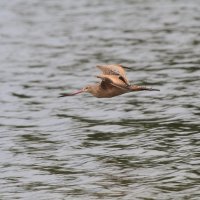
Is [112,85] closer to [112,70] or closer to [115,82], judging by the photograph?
[115,82]

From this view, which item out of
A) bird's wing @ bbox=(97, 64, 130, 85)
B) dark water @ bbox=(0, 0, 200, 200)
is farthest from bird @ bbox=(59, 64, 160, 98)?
dark water @ bbox=(0, 0, 200, 200)

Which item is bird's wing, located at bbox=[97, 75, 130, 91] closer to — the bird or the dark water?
the bird

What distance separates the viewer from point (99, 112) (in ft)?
57.8

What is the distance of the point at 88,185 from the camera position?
41.1 ft

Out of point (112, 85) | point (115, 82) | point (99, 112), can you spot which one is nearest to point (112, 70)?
point (112, 85)

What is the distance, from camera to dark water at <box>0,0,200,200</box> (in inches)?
501

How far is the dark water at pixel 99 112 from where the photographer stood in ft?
41.8

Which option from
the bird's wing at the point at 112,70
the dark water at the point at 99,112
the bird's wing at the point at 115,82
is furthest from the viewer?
the bird's wing at the point at 112,70

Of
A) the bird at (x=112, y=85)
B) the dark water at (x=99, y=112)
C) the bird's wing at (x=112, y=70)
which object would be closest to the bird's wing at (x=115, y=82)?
the bird at (x=112, y=85)

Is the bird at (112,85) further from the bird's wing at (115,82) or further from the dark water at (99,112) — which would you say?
the dark water at (99,112)

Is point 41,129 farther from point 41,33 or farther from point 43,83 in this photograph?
point 41,33

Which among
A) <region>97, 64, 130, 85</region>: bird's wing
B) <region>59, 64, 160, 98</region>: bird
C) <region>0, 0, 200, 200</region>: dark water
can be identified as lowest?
<region>0, 0, 200, 200</region>: dark water

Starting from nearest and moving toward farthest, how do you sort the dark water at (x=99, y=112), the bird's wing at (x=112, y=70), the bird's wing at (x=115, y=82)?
the dark water at (x=99, y=112) → the bird's wing at (x=115, y=82) → the bird's wing at (x=112, y=70)

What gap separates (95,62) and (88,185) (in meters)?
11.3
